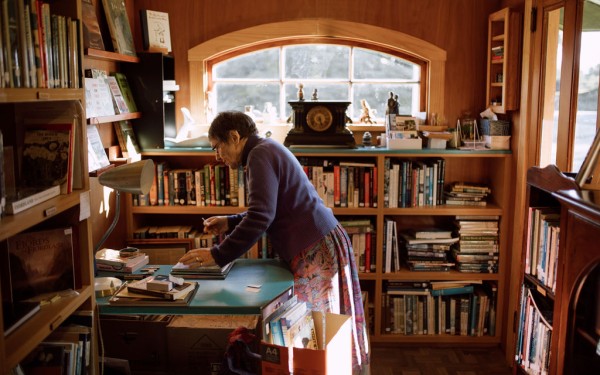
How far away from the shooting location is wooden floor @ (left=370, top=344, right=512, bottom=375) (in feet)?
12.0

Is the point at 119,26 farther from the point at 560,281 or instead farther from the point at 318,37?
the point at 560,281

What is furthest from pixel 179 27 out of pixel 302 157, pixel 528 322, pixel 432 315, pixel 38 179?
pixel 528 322

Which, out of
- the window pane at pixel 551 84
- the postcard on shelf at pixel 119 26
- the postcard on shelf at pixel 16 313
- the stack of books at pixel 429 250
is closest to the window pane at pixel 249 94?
the postcard on shelf at pixel 119 26

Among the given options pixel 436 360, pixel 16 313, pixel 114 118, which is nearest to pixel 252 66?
pixel 114 118

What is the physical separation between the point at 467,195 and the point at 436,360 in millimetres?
1061

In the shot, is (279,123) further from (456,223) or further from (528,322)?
(528,322)

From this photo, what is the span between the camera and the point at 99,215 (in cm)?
347

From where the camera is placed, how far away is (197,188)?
3.89m

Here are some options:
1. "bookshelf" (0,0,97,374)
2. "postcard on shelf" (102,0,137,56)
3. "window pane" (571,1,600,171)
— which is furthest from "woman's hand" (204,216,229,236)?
"window pane" (571,1,600,171)

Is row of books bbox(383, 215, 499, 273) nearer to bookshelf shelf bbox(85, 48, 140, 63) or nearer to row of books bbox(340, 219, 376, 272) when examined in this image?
row of books bbox(340, 219, 376, 272)

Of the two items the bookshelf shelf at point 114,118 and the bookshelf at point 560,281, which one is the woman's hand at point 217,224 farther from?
the bookshelf at point 560,281

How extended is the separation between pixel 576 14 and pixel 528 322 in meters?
1.48

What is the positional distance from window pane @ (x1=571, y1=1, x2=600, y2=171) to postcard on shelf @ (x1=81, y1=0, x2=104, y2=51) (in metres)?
2.42

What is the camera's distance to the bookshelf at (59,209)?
1741mm
